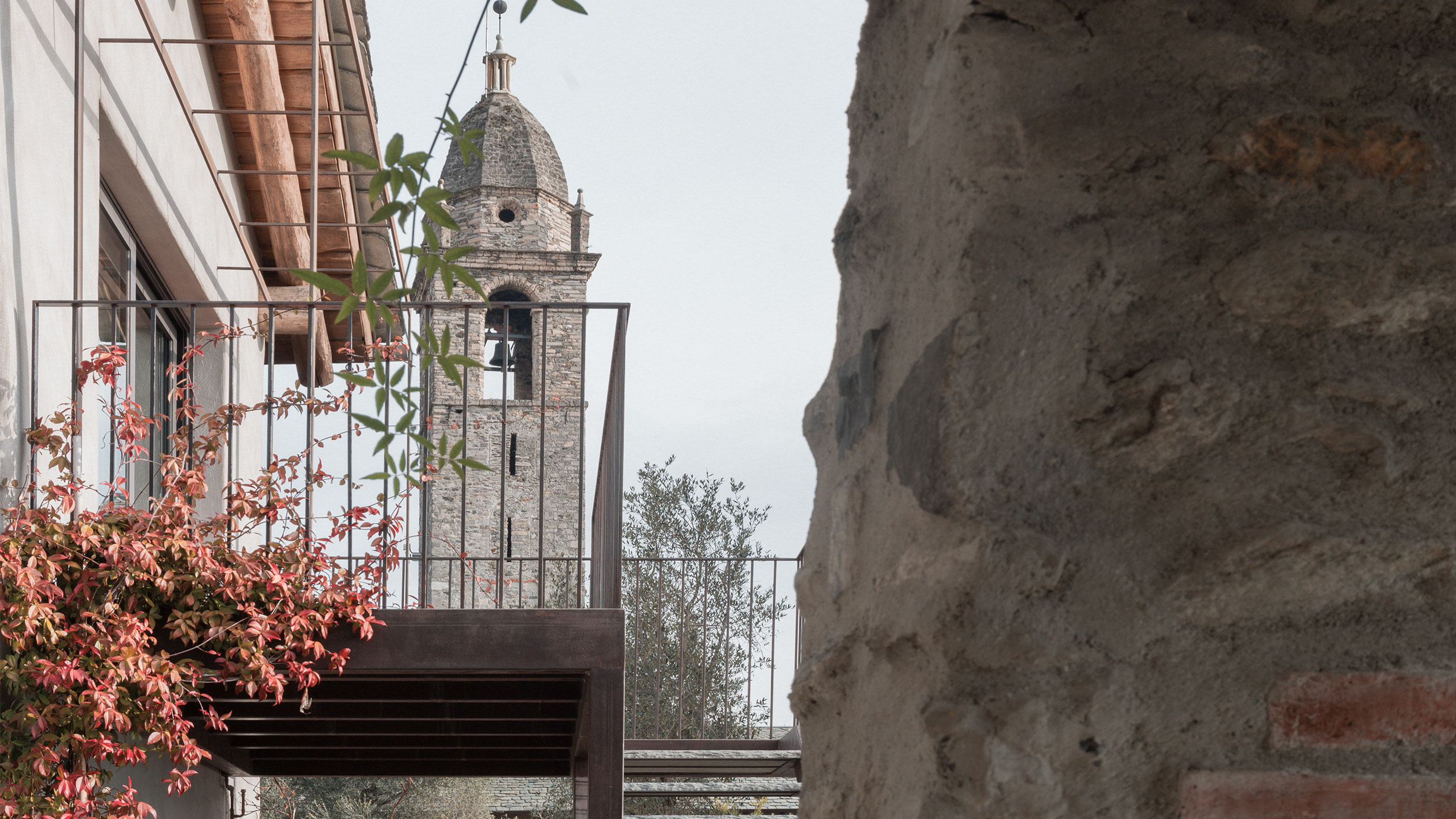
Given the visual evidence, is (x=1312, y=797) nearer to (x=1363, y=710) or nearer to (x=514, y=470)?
(x=1363, y=710)

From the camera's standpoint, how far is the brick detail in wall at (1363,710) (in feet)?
2.70

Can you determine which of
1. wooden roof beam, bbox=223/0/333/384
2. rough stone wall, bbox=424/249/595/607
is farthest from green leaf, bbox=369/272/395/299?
rough stone wall, bbox=424/249/595/607

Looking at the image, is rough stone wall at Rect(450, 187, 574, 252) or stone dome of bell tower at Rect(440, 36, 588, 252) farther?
stone dome of bell tower at Rect(440, 36, 588, 252)

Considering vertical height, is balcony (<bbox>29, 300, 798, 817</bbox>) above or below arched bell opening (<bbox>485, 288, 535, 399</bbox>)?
below

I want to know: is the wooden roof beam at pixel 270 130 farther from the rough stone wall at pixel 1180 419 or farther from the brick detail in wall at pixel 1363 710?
the brick detail in wall at pixel 1363 710

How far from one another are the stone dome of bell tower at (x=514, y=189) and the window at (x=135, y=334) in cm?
1598

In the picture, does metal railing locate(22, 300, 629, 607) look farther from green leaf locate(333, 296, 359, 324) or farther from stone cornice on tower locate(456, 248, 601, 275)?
stone cornice on tower locate(456, 248, 601, 275)

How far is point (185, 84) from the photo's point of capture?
593 cm

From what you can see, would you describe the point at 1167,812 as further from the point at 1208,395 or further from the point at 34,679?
the point at 34,679

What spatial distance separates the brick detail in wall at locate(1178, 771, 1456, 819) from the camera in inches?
31.8

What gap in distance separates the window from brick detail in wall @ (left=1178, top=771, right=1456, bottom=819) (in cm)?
405

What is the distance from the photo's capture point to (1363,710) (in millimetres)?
830

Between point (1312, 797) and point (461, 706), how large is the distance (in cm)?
454

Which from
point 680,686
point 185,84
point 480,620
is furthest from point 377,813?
point 480,620
